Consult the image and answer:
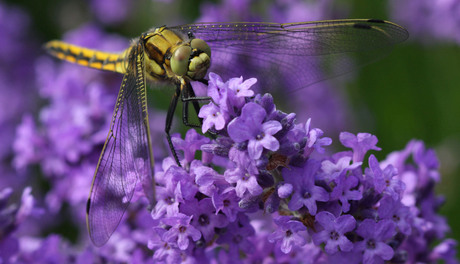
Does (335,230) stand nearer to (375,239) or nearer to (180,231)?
(375,239)

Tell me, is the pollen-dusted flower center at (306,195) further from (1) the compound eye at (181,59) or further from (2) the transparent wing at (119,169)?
(1) the compound eye at (181,59)

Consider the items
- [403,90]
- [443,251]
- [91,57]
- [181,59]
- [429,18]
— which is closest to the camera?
[443,251]

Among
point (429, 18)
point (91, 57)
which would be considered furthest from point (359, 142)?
point (429, 18)

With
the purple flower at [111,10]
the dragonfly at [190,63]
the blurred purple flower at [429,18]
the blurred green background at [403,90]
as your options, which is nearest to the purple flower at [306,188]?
the dragonfly at [190,63]

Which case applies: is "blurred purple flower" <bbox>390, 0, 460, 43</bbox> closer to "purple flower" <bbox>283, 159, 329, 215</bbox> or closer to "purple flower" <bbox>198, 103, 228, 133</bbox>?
"purple flower" <bbox>283, 159, 329, 215</bbox>

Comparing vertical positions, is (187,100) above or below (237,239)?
above

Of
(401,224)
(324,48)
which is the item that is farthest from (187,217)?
(324,48)

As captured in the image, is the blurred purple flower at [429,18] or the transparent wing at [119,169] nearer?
the transparent wing at [119,169]
